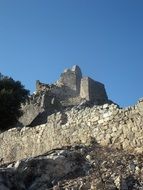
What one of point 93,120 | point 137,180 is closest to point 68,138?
point 93,120

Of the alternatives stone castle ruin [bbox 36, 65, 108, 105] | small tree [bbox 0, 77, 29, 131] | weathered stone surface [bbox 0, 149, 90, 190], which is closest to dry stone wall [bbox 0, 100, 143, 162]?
weathered stone surface [bbox 0, 149, 90, 190]

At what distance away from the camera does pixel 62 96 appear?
46.1 metres

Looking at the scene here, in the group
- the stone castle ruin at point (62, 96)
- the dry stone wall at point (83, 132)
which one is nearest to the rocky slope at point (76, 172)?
the dry stone wall at point (83, 132)

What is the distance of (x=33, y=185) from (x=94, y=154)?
2.50m

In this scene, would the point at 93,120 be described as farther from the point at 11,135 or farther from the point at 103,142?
the point at 11,135

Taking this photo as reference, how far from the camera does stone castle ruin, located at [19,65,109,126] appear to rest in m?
35.2

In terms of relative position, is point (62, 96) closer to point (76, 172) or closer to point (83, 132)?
point (83, 132)

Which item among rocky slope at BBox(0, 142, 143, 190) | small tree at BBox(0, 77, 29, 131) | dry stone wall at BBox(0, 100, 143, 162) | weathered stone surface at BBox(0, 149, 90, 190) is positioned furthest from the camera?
small tree at BBox(0, 77, 29, 131)

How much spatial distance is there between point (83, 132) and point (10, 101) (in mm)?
14754

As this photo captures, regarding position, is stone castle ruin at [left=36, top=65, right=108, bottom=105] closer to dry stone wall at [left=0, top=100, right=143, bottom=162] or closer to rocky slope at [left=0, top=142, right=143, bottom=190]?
dry stone wall at [left=0, top=100, right=143, bottom=162]

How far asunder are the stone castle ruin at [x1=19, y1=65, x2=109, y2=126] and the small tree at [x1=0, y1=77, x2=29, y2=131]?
122cm

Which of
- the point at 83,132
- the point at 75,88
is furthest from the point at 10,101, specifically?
the point at 75,88

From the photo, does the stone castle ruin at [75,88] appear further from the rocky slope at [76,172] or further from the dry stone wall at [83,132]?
the rocky slope at [76,172]

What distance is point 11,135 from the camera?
2314 centimetres
